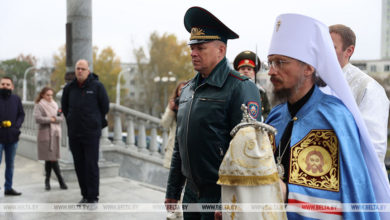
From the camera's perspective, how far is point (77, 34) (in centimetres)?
828

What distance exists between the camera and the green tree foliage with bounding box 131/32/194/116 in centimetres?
4156

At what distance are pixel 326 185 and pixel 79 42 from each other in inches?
283

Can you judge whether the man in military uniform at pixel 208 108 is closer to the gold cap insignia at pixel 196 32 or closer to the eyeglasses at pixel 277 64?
the gold cap insignia at pixel 196 32

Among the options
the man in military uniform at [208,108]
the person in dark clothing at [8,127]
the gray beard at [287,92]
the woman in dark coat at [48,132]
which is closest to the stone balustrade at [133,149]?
the woman in dark coat at [48,132]

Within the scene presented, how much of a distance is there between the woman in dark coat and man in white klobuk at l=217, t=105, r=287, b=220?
6838 millimetres

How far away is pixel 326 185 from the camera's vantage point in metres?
1.96

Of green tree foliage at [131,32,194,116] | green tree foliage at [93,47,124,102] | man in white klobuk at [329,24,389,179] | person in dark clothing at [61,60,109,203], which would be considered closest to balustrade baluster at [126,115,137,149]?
person in dark clothing at [61,60,109,203]

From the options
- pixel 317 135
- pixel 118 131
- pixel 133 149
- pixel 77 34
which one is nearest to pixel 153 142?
pixel 133 149

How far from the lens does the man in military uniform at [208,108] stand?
9.49 feet

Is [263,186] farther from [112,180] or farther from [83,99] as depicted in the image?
[112,180]

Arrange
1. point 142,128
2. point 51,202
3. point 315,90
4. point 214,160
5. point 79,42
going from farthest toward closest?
point 142,128 < point 79,42 < point 51,202 < point 214,160 < point 315,90

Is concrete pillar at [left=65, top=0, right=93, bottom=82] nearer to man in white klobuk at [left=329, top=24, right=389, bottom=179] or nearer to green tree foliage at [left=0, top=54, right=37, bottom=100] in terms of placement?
man in white klobuk at [left=329, top=24, right=389, bottom=179]

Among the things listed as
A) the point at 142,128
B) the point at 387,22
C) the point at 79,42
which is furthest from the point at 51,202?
the point at 387,22

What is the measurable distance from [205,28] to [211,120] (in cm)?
70
